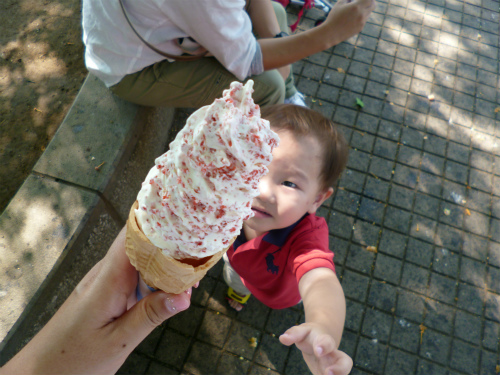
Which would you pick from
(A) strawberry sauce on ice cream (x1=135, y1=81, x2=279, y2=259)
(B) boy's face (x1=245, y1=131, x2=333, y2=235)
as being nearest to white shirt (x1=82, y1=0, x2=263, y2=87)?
(B) boy's face (x1=245, y1=131, x2=333, y2=235)

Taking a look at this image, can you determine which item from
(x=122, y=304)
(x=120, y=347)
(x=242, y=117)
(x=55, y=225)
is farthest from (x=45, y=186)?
(x=242, y=117)

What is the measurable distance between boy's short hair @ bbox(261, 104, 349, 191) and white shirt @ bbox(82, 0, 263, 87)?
500 mm

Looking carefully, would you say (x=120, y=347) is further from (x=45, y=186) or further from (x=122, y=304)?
(x=45, y=186)

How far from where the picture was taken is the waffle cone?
1.55m

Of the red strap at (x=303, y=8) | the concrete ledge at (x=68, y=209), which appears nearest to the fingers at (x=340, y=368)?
the concrete ledge at (x=68, y=209)

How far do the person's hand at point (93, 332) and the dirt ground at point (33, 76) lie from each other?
148cm

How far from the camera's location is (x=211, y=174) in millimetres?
1292

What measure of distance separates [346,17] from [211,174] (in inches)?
75.8

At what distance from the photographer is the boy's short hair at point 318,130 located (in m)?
2.01

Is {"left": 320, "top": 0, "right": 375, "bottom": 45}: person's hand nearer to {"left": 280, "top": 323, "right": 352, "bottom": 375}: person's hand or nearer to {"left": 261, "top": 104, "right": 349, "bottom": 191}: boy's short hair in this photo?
{"left": 261, "top": 104, "right": 349, "bottom": 191}: boy's short hair

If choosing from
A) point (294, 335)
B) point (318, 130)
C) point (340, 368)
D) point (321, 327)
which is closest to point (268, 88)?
point (318, 130)

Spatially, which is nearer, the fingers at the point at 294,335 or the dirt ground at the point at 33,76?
the fingers at the point at 294,335

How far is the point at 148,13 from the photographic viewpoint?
2059 millimetres

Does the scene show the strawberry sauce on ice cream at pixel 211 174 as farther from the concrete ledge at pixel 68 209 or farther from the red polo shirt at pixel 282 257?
the concrete ledge at pixel 68 209
